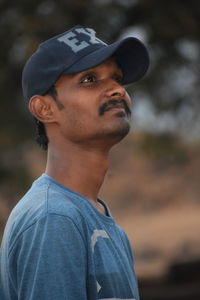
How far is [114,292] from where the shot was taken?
90.0 inches

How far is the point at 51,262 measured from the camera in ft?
6.96

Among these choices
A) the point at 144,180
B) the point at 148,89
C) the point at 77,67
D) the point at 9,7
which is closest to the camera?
the point at 77,67

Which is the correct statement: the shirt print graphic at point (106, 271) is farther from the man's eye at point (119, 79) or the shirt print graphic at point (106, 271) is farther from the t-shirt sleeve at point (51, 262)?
the man's eye at point (119, 79)


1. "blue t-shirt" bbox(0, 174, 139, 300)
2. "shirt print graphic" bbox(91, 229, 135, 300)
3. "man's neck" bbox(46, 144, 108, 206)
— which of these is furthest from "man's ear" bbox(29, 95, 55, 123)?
"shirt print graphic" bbox(91, 229, 135, 300)

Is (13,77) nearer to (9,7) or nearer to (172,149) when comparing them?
(9,7)

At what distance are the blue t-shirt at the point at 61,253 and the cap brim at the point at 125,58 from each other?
0.41m

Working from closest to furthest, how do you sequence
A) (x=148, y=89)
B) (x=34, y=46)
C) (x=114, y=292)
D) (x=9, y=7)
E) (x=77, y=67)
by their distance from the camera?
1. (x=114, y=292)
2. (x=77, y=67)
3. (x=34, y=46)
4. (x=9, y=7)
5. (x=148, y=89)

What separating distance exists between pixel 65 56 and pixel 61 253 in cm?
71

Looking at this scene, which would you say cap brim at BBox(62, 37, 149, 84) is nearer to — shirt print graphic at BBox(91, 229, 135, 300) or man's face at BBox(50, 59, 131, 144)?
man's face at BBox(50, 59, 131, 144)

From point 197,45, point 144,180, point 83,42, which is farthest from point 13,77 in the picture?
point 144,180

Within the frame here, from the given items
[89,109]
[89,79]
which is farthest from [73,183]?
[89,79]

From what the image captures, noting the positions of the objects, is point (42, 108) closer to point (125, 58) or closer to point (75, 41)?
point (75, 41)

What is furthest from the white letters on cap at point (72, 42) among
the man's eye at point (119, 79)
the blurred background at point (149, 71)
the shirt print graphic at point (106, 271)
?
the blurred background at point (149, 71)

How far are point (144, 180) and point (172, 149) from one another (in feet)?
93.7
